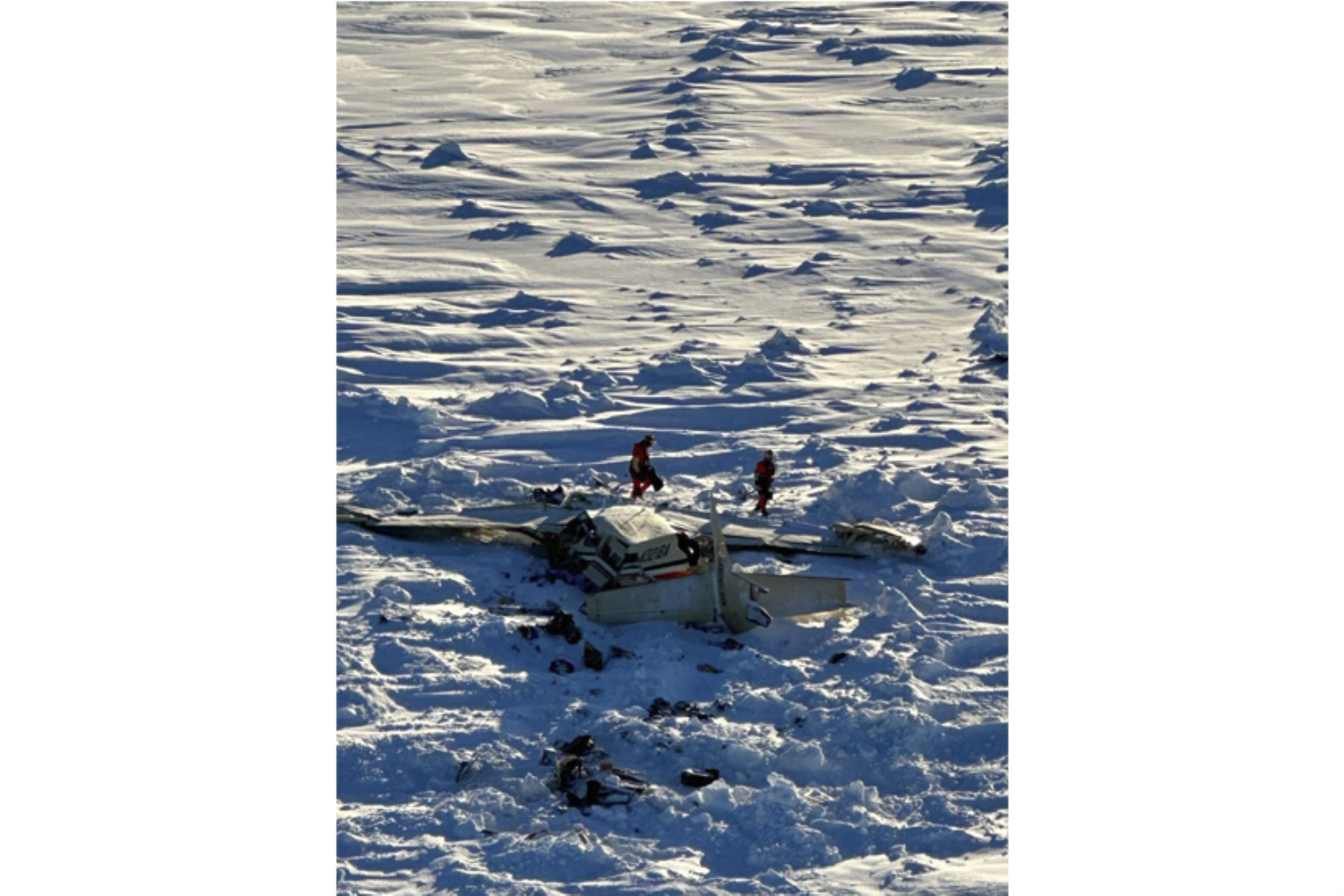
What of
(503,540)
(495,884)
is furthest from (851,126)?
(495,884)

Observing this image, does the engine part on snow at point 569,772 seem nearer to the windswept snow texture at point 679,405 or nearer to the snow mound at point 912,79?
the windswept snow texture at point 679,405

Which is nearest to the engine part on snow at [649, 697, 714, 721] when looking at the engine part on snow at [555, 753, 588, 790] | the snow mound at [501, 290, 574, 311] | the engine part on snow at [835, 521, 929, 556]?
the engine part on snow at [555, 753, 588, 790]

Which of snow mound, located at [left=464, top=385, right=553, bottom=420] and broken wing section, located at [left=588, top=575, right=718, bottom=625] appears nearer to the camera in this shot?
broken wing section, located at [left=588, top=575, right=718, bottom=625]

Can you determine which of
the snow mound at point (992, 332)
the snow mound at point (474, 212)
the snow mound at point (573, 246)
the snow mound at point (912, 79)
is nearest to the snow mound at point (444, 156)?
the snow mound at point (474, 212)

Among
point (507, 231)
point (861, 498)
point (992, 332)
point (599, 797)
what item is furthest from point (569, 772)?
point (507, 231)

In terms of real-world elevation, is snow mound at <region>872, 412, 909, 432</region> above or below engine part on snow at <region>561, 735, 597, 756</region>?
above

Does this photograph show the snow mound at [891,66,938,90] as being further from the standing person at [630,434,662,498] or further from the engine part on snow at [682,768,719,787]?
the engine part on snow at [682,768,719,787]

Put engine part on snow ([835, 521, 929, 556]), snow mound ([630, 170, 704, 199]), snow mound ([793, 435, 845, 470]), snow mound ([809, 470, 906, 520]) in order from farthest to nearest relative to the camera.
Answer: snow mound ([630, 170, 704, 199]) < snow mound ([793, 435, 845, 470]) < snow mound ([809, 470, 906, 520]) < engine part on snow ([835, 521, 929, 556])
